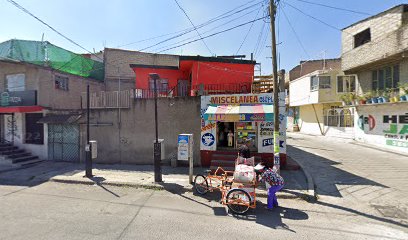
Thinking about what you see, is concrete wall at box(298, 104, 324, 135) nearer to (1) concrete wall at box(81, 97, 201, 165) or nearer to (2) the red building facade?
(2) the red building facade

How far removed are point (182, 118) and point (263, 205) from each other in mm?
6240

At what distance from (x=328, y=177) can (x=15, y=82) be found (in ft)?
61.4

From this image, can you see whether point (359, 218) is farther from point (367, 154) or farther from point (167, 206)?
point (367, 154)

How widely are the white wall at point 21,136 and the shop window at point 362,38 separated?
899 inches

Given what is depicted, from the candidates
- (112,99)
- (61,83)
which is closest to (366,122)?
(112,99)

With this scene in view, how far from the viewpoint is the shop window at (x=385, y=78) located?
14255 mm

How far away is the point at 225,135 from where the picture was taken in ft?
38.2

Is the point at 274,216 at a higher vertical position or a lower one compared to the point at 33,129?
lower

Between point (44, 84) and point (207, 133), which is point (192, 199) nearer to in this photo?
point (207, 133)

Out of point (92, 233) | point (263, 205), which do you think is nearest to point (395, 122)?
point (263, 205)

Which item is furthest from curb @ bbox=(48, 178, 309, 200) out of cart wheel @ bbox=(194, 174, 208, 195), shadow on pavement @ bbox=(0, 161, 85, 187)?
shadow on pavement @ bbox=(0, 161, 85, 187)

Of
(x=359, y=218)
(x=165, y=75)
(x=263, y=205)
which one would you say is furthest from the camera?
(x=165, y=75)

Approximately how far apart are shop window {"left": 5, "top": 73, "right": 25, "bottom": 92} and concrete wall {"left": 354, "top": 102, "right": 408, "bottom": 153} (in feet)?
76.6

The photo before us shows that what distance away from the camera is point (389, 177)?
9023 mm
